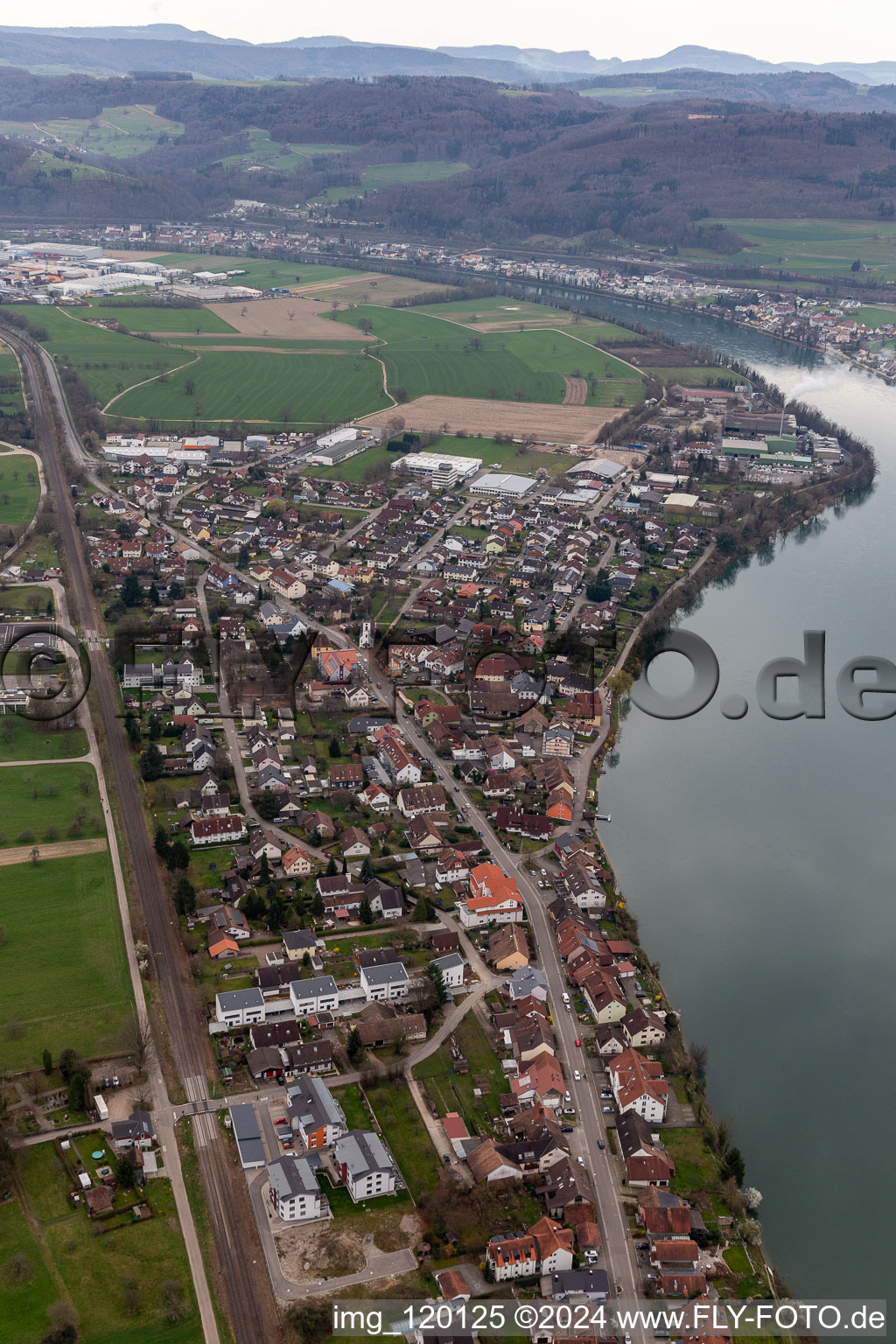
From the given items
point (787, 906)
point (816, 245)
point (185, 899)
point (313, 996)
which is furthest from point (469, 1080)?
point (816, 245)

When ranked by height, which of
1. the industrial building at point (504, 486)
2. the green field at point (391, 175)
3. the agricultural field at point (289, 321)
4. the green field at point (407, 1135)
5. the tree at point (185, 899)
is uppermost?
the green field at point (391, 175)

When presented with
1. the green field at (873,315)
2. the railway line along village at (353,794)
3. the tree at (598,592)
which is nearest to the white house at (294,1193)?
the railway line along village at (353,794)

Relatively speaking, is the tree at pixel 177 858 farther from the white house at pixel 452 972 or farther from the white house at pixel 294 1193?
the white house at pixel 294 1193

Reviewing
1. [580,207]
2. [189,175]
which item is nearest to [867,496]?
[580,207]

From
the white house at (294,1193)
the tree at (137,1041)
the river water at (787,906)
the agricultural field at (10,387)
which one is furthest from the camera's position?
the agricultural field at (10,387)

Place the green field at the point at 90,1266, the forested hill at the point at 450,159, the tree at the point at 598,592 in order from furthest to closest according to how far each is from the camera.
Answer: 1. the forested hill at the point at 450,159
2. the tree at the point at 598,592
3. the green field at the point at 90,1266

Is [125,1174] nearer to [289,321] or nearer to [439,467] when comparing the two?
[439,467]
